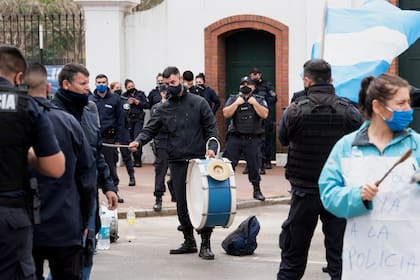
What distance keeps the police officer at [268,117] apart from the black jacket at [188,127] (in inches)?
300

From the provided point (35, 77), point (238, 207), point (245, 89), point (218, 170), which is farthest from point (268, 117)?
point (35, 77)

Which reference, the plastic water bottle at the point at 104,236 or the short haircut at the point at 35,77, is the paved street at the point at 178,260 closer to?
the plastic water bottle at the point at 104,236

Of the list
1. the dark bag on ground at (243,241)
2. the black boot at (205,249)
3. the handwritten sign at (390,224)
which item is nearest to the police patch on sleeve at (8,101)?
the handwritten sign at (390,224)

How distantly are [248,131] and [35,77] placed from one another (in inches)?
349

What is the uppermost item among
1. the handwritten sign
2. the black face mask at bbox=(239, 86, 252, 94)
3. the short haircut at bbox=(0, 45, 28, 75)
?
the short haircut at bbox=(0, 45, 28, 75)

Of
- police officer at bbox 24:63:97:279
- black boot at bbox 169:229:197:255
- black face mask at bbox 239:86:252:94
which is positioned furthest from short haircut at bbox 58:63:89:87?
black face mask at bbox 239:86:252:94

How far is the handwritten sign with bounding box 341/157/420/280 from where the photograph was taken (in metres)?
5.15

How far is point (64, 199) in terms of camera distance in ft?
20.4

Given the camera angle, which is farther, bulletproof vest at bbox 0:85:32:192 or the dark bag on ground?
the dark bag on ground

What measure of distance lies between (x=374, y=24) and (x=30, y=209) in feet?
18.7

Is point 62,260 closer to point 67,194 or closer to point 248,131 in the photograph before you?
point 67,194

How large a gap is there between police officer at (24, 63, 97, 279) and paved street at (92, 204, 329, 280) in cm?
332

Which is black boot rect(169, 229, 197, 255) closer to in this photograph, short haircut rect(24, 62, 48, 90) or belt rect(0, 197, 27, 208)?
short haircut rect(24, 62, 48, 90)

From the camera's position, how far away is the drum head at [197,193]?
978 cm
